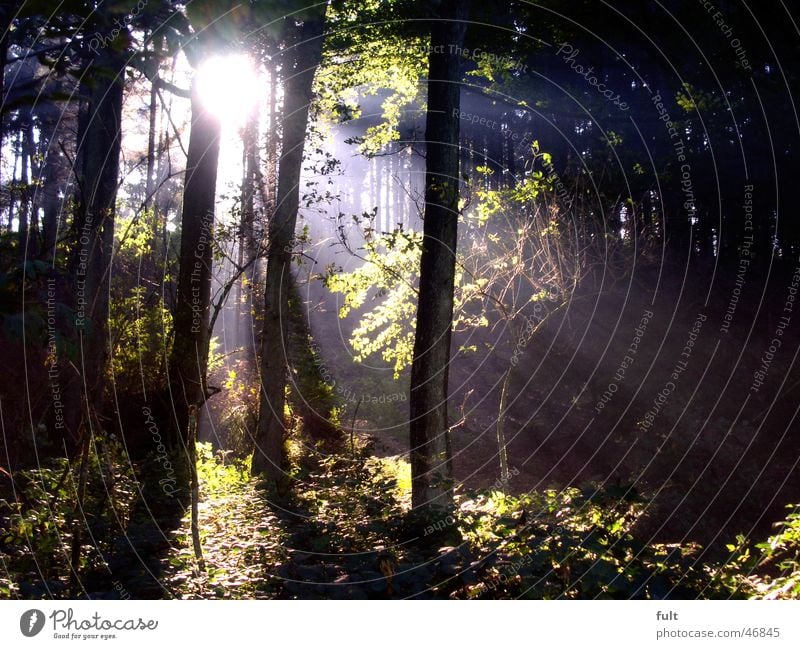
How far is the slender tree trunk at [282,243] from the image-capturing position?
1191 centimetres

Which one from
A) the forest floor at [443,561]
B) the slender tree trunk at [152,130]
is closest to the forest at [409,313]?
the forest floor at [443,561]

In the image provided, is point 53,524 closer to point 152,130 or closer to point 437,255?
point 437,255

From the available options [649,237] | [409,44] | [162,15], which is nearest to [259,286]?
[409,44]

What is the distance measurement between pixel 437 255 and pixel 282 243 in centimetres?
371

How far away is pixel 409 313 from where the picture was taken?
12.4 meters

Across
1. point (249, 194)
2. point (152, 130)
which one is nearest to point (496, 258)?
point (249, 194)

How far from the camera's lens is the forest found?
5.03 meters

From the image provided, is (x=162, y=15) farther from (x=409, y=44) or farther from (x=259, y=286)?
(x=259, y=286)

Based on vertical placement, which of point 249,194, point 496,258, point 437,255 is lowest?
point 437,255

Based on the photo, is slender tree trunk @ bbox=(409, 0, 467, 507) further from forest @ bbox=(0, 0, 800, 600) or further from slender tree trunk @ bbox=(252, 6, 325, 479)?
slender tree trunk @ bbox=(252, 6, 325, 479)

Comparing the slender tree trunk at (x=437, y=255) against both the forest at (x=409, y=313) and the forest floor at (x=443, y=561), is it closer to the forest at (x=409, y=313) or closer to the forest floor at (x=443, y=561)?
the forest at (x=409, y=313)

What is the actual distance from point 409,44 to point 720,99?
5648 mm

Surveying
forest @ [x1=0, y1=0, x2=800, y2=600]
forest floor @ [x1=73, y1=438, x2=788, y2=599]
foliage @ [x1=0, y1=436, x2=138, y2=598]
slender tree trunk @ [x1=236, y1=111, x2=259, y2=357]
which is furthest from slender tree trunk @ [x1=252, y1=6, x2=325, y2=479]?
forest floor @ [x1=73, y1=438, x2=788, y2=599]

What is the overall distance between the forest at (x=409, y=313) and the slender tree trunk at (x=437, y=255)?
0.04 meters
